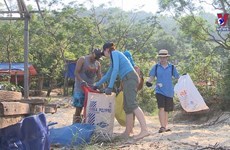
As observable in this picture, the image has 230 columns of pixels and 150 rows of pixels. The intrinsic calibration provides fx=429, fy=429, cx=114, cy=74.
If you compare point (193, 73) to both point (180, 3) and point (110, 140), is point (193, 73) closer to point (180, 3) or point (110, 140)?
point (180, 3)

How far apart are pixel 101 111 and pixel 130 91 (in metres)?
0.51

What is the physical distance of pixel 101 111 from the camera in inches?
238

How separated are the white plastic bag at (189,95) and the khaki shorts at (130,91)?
146cm

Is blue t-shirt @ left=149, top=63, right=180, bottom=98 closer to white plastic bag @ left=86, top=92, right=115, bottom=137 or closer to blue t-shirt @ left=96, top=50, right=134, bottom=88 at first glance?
blue t-shirt @ left=96, top=50, right=134, bottom=88

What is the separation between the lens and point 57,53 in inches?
842

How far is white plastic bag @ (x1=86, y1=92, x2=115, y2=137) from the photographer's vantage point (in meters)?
6.01

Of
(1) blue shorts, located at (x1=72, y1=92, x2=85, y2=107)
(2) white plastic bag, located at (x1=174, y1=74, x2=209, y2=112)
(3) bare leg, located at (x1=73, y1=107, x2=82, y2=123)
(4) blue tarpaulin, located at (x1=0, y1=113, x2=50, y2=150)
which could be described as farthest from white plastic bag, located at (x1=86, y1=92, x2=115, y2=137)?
(4) blue tarpaulin, located at (x1=0, y1=113, x2=50, y2=150)

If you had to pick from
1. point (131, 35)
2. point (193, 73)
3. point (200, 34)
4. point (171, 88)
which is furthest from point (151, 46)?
point (171, 88)

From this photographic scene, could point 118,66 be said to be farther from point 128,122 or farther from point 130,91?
point 128,122

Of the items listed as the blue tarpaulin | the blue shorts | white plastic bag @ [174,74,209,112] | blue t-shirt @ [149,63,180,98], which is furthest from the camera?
white plastic bag @ [174,74,209,112]

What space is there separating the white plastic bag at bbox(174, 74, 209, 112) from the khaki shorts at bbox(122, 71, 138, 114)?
1.46 metres

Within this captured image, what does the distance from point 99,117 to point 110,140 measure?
1.25 ft

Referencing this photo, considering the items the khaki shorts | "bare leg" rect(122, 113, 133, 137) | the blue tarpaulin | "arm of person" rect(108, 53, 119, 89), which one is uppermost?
"arm of person" rect(108, 53, 119, 89)

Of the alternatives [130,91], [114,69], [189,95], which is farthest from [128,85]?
[189,95]
